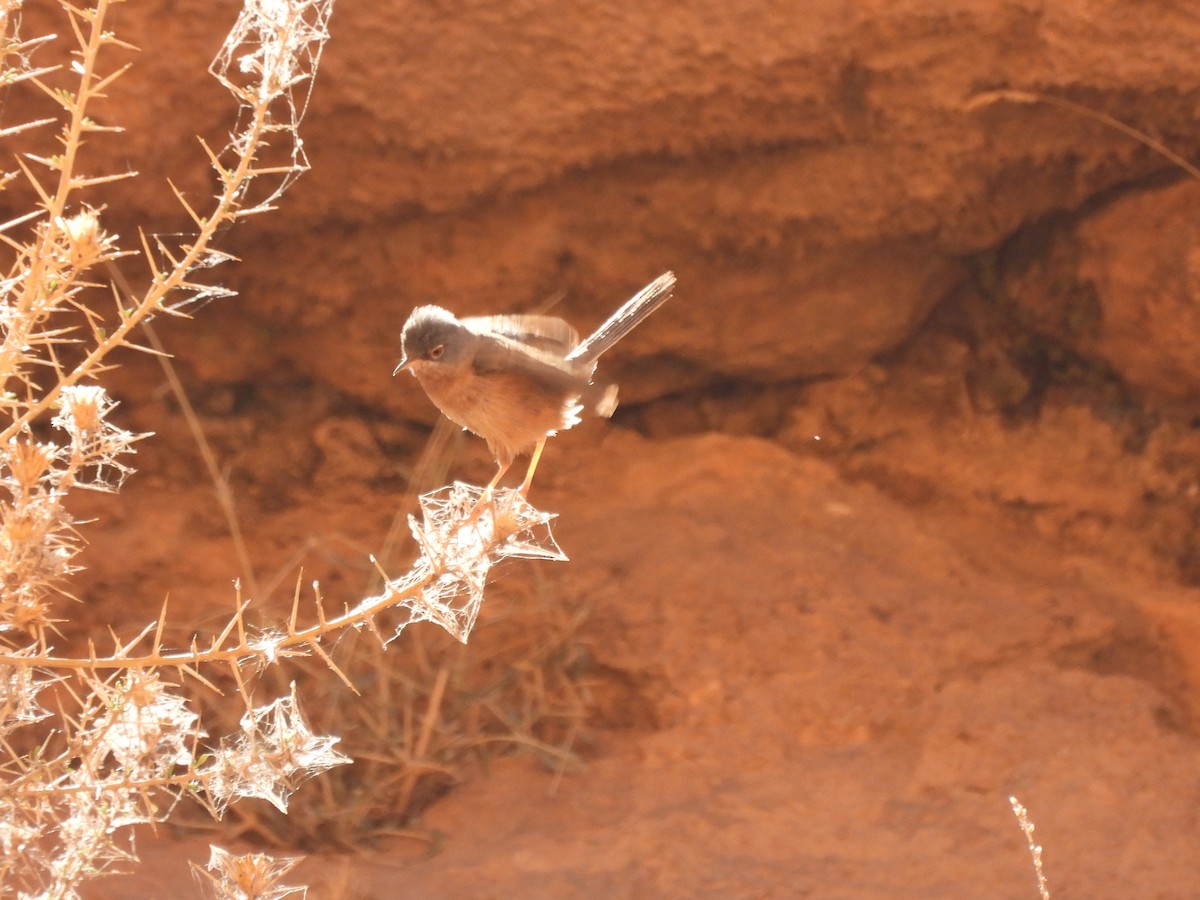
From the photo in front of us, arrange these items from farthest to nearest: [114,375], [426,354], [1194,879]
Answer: [114,375]
[1194,879]
[426,354]

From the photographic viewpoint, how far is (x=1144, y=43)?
3.54 m

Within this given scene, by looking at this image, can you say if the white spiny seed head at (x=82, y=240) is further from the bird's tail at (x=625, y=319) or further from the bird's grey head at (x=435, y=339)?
the bird's tail at (x=625, y=319)

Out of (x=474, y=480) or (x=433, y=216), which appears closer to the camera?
(x=433, y=216)

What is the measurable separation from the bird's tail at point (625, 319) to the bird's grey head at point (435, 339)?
250 millimetres

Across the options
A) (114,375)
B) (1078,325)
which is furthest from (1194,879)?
(114,375)

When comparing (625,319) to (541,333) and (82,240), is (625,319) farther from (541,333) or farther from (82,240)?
(82,240)

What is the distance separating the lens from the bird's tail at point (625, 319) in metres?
2.71

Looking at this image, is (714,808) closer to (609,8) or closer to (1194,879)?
(1194,879)

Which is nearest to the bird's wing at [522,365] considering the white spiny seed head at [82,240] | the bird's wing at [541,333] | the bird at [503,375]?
the bird at [503,375]

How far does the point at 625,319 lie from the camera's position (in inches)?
110

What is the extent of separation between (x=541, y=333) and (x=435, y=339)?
1.06 feet

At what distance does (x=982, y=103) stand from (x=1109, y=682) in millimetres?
1736

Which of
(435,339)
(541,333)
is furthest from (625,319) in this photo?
(435,339)

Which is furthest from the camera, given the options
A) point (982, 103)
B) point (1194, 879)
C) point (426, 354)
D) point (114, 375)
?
point (114, 375)
